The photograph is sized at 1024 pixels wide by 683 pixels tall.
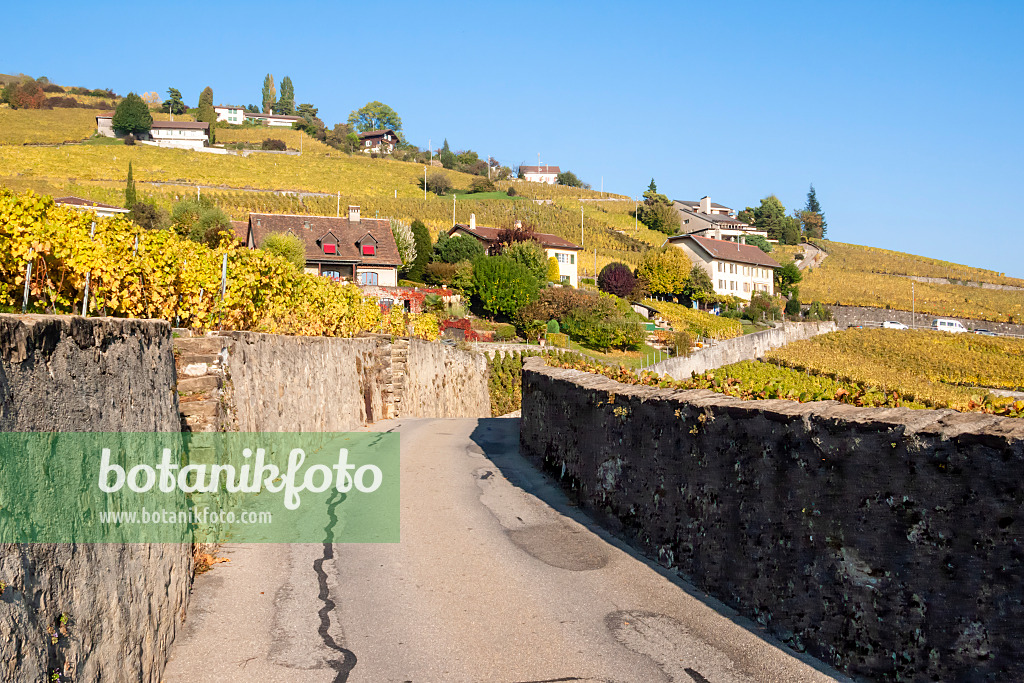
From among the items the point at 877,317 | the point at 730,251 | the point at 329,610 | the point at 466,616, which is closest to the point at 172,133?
the point at 730,251

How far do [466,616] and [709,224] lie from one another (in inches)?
4989

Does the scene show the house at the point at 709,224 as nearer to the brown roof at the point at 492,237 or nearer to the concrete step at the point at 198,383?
the brown roof at the point at 492,237

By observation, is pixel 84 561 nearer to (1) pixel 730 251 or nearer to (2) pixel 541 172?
(1) pixel 730 251

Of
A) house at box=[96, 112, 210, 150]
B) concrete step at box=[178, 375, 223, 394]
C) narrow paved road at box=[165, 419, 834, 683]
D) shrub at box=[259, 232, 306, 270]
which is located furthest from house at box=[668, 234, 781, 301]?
concrete step at box=[178, 375, 223, 394]

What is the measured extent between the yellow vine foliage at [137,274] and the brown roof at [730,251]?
8047 cm

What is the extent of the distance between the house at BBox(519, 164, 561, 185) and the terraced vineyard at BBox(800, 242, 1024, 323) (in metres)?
64.1

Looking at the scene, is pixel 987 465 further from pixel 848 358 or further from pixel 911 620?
pixel 848 358

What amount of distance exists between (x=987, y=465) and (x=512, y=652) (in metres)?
3.75

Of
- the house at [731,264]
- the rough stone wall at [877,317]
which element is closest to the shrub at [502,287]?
the rough stone wall at [877,317]

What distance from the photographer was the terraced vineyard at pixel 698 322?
6341 cm

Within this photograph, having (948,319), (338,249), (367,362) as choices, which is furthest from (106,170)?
(948,319)

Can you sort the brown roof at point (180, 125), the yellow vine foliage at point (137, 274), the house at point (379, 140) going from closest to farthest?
the yellow vine foliage at point (137, 274) → the brown roof at point (180, 125) → the house at point (379, 140)

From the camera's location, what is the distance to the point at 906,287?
101 meters

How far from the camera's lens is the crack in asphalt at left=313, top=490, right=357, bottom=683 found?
596cm
